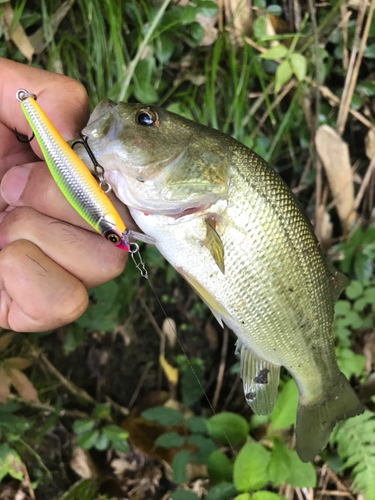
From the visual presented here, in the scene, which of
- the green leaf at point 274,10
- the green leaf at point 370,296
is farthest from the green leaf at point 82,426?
the green leaf at point 274,10

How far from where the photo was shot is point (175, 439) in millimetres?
1698

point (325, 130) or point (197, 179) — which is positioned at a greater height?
point (325, 130)

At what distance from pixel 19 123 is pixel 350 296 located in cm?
187

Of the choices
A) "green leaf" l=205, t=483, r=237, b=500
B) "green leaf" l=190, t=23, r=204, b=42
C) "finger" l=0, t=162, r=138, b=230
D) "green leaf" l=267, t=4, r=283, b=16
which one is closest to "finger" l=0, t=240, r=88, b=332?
"finger" l=0, t=162, r=138, b=230

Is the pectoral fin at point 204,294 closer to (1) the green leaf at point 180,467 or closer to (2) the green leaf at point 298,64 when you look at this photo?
(1) the green leaf at point 180,467

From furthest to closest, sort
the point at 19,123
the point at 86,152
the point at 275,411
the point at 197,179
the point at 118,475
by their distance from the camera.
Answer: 1. the point at 118,475
2. the point at 275,411
3. the point at 19,123
4. the point at 197,179
5. the point at 86,152

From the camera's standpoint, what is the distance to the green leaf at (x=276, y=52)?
1.78m

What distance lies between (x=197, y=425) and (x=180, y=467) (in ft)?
0.68

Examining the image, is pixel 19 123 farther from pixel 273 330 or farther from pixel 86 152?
pixel 273 330

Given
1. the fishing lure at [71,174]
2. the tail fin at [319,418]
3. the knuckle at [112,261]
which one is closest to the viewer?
the fishing lure at [71,174]

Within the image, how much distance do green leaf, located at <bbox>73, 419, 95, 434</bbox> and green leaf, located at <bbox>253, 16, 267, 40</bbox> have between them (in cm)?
231

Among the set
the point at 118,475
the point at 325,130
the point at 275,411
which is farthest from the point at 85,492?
the point at 325,130

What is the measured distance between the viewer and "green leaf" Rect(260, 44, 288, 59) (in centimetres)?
178

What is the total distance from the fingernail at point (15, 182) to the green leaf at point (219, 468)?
1.49 m
